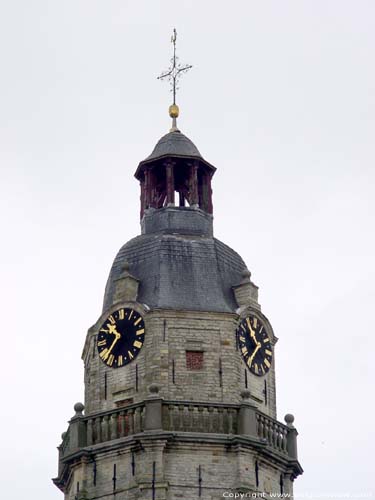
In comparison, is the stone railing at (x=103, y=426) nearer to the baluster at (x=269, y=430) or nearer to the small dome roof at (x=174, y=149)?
the baluster at (x=269, y=430)

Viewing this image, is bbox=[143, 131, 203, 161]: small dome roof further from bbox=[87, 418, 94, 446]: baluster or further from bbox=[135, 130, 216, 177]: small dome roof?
bbox=[87, 418, 94, 446]: baluster

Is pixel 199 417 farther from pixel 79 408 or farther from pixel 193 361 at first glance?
pixel 79 408

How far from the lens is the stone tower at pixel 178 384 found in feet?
208

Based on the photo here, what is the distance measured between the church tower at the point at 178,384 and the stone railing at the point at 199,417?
0.12ft

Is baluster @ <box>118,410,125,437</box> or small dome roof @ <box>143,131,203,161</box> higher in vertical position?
small dome roof @ <box>143,131,203,161</box>

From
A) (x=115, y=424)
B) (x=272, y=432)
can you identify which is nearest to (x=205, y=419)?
(x=272, y=432)

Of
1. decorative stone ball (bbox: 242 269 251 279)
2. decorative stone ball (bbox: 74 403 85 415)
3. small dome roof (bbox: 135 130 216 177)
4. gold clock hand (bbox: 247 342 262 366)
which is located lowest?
decorative stone ball (bbox: 74 403 85 415)

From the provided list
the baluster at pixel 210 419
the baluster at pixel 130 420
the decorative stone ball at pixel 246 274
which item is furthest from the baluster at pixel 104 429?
the decorative stone ball at pixel 246 274

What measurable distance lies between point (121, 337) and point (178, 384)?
9.84ft

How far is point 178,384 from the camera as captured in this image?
2557 inches

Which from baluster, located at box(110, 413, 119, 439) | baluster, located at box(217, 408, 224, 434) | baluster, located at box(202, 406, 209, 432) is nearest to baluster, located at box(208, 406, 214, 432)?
baluster, located at box(202, 406, 209, 432)

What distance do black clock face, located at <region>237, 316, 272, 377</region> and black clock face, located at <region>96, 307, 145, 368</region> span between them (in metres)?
3.73

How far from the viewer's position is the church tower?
63250mm

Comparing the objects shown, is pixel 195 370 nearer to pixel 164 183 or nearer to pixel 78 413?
pixel 78 413
